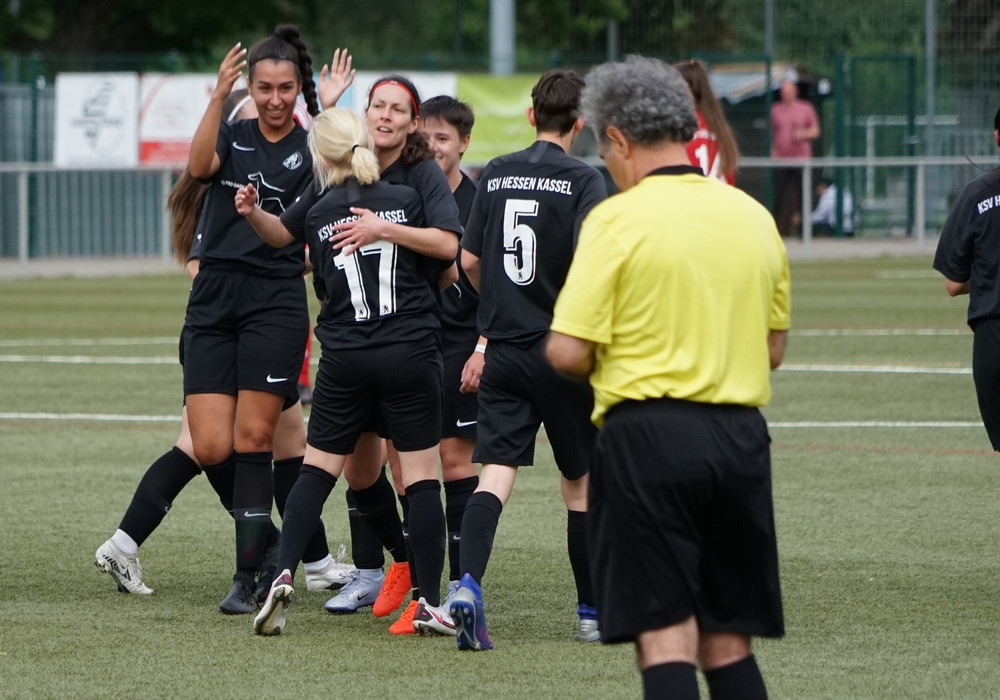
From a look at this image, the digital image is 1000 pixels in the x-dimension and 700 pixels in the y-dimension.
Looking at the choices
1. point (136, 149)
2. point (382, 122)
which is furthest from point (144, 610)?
point (136, 149)

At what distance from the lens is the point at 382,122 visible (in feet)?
19.1

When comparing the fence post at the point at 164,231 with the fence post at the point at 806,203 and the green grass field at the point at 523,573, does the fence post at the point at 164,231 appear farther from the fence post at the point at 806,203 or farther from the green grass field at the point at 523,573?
the green grass field at the point at 523,573

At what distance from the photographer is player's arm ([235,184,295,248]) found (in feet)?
18.8

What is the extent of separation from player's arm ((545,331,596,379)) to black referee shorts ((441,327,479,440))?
2.47 m

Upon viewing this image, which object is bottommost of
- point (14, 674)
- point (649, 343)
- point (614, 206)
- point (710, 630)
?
point (14, 674)

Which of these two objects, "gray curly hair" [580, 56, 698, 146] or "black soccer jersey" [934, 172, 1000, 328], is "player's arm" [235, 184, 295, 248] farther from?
"black soccer jersey" [934, 172, 1000, 328]

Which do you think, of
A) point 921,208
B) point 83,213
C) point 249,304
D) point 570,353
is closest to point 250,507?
point 249,304

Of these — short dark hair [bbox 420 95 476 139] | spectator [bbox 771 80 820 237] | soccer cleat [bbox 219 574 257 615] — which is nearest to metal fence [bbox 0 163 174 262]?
spectator [bbox 771 80 820 237]

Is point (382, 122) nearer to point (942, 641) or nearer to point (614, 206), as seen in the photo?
point (614, 206)

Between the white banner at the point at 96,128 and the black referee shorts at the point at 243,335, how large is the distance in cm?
1807

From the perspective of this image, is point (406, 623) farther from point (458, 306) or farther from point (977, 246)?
point (977, 246)

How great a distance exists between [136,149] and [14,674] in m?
19.2

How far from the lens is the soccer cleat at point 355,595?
6271 mm

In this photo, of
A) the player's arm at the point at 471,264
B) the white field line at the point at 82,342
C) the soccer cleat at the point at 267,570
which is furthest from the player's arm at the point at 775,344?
the white field line at the point at 82,342
